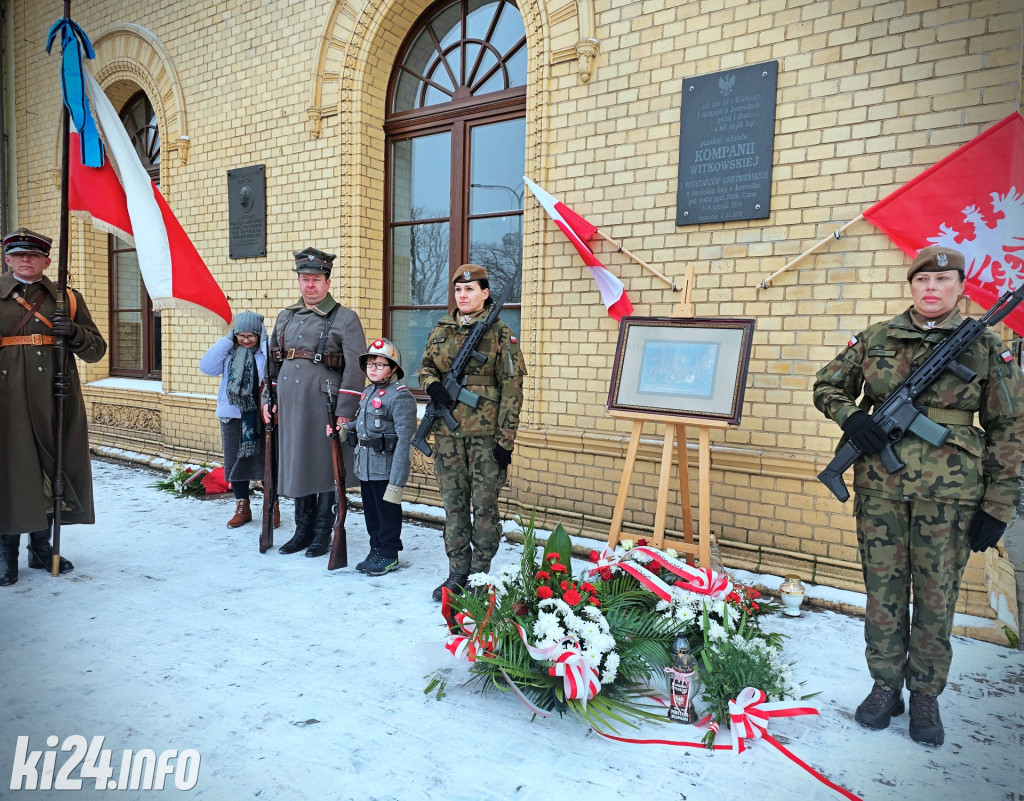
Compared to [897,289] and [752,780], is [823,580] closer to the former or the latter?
[897,289]

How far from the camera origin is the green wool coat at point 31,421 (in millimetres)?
3760

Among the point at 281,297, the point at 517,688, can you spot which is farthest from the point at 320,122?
the point at 517,688

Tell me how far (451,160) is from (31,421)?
3600 millimetres

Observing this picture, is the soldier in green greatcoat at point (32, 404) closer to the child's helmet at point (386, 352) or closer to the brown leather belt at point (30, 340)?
the brown leather belt at point (30, 340)

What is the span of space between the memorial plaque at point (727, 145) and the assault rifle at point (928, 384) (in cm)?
180

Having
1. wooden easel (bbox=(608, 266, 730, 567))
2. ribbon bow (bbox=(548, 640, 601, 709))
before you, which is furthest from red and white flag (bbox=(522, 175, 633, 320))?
ribbon bow (bbox=(548, 640, 601, 709))

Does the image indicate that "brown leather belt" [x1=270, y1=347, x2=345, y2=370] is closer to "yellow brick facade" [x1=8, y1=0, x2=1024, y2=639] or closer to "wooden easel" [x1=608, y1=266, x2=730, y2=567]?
"yellow brick facade" [x1=8, y1=0, x2=1024, y2=639]

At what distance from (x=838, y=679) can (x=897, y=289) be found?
206 centimetres

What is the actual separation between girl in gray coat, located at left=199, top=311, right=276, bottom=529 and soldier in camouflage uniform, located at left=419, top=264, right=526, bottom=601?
174cm

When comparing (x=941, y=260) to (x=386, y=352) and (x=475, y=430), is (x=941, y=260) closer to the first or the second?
(x=475, y=430)

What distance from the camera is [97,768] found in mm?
2162

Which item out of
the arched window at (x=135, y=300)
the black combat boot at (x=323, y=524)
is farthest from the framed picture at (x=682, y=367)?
the arched window at (x=135, y=300)

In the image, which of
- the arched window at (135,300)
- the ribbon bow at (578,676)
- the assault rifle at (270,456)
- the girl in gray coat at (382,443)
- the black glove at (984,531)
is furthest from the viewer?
the arched window at (135,300)

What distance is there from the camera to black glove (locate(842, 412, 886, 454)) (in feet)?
8.04
